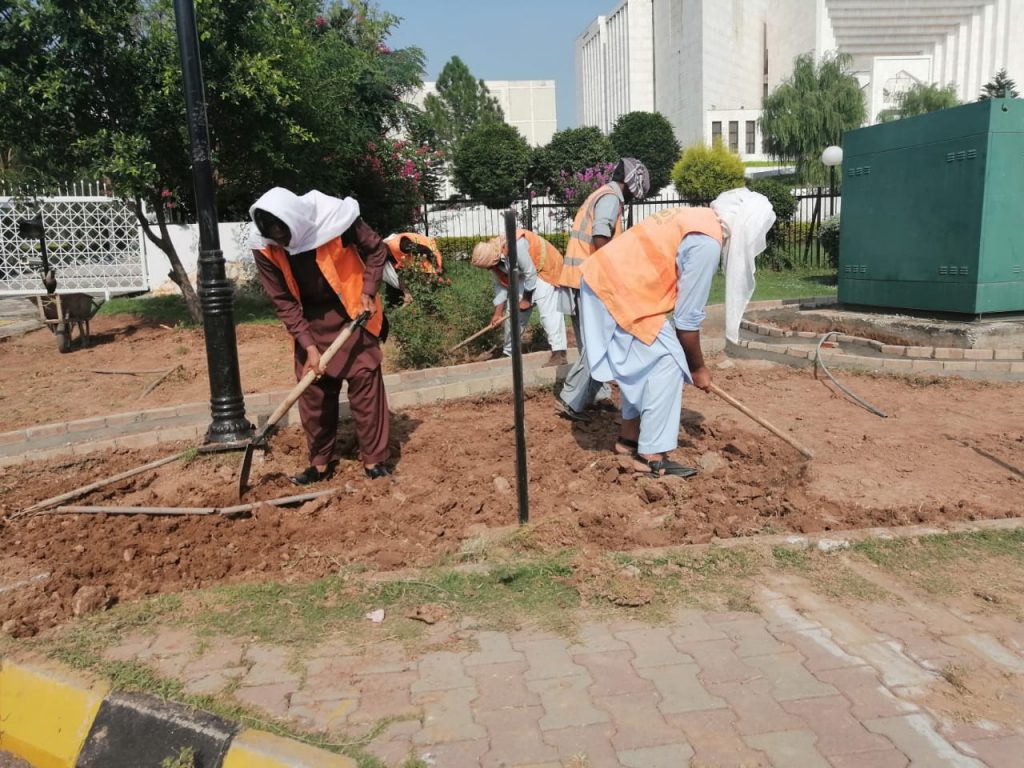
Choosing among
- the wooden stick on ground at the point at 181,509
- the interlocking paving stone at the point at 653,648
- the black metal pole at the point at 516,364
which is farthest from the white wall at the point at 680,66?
the interlocking paving stone at the point at 653,648

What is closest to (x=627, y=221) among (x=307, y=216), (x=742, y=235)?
(x=742, y=235)

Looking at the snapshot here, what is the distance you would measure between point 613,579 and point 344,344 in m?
2.15

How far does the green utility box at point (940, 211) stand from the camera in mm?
7535

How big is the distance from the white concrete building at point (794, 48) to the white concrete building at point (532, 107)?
55.1 ft

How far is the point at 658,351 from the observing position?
441cm

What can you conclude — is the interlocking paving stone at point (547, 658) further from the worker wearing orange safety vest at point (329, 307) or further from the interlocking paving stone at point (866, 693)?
the worker wearing orange safety vest at point (329, 307)

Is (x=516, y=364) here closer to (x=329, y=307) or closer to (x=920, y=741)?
(x=329, y=307)

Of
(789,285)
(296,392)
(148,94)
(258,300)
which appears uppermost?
(148,94)

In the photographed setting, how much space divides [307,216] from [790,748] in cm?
336

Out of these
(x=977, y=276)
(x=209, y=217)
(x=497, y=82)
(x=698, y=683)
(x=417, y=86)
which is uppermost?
(x=497, y=82)

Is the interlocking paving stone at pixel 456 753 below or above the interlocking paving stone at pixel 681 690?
above

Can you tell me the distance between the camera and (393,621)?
3.11 meters

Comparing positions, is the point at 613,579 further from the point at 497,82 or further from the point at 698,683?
the point at 497,82

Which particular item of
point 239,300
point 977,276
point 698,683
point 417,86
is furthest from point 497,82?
point 698,683
